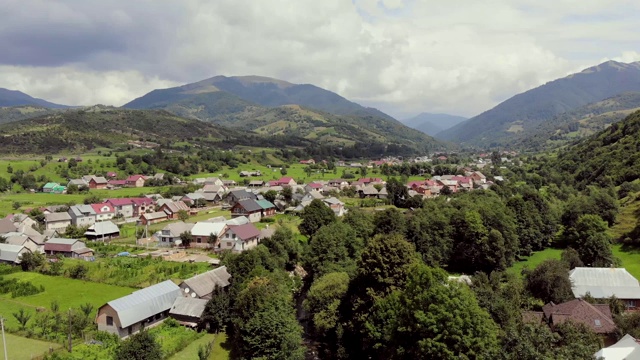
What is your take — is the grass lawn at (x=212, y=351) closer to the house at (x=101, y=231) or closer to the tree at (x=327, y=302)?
the tree at (x=327, y=302)

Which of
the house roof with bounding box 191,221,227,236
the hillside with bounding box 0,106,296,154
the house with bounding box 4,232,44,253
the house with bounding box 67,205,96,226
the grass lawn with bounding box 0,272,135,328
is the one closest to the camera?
the grass lawn with bounding box 0,272,135,328

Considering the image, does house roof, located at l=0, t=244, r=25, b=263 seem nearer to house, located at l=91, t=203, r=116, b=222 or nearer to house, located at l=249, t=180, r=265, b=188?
house, located at l=91, t=203, r=116, b=222

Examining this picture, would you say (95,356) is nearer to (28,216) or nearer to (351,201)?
(28,216)

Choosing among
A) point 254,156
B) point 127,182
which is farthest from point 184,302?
point 254,156

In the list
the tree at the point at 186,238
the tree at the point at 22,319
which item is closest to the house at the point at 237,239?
the tree at the point at 186,238

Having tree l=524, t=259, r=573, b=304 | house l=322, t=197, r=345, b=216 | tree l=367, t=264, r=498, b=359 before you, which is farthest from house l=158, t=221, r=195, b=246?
tree l=524, t=259, r=573, b=304

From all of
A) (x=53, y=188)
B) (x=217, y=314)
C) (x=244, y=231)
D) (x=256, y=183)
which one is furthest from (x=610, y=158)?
(x=53, y=188)
